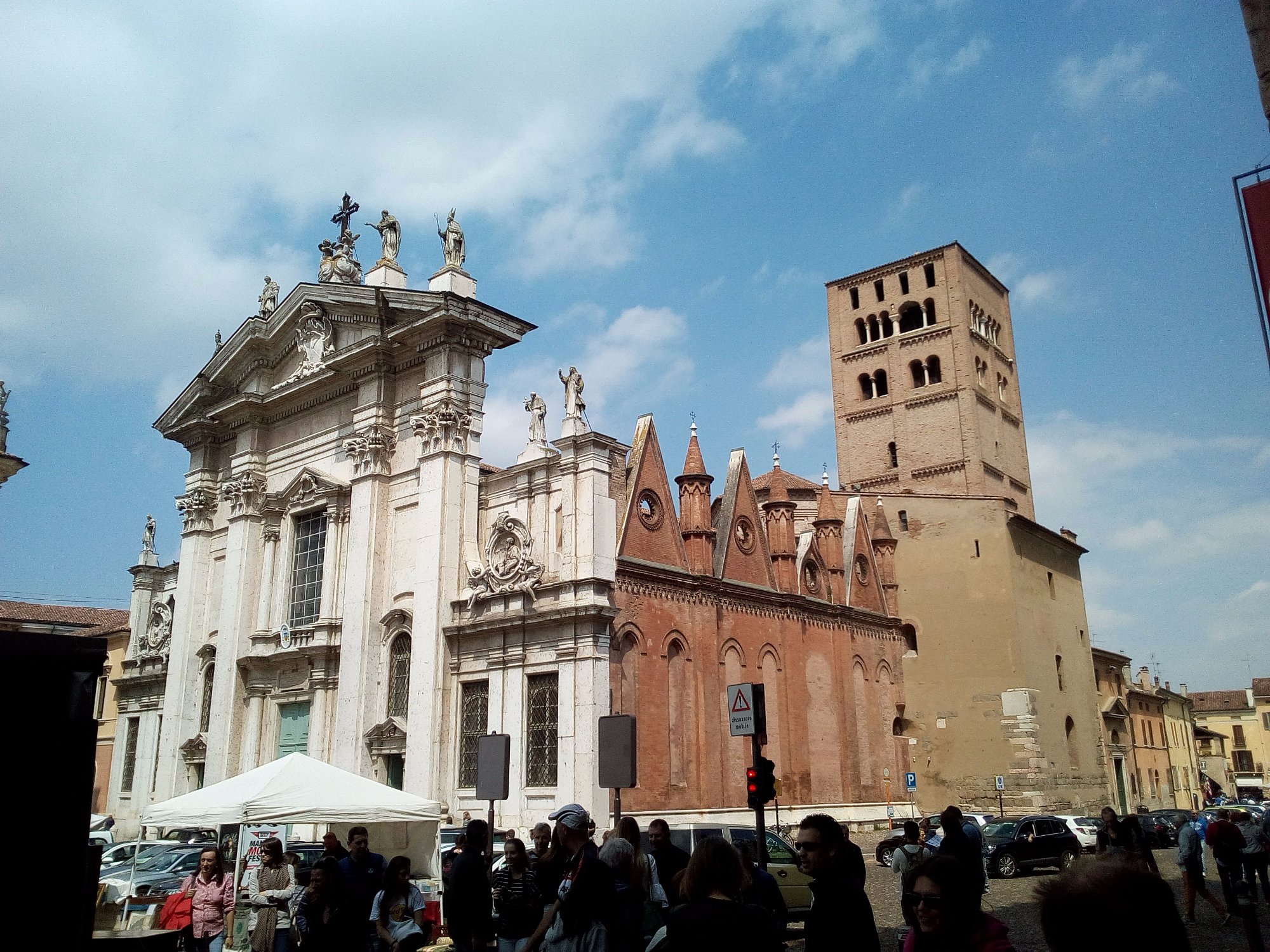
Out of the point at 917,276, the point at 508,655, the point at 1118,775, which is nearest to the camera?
the point at 508,655

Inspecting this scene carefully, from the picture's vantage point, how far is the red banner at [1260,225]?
949 centimetres

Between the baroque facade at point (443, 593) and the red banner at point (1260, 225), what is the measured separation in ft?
51.7

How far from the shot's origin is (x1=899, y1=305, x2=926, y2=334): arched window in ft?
180

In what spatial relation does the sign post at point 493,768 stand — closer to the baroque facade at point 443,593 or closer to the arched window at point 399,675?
the baroque facade at point 443,593

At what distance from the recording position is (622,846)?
6859mm

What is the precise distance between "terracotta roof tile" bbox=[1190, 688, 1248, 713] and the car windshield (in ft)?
258

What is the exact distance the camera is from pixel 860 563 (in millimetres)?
38031

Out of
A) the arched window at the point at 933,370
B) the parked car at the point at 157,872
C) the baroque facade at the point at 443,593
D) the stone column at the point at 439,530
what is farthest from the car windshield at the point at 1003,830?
the arched window at the point at 933,370

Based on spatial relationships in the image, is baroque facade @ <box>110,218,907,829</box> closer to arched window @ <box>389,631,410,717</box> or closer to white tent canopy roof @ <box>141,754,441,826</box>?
arched window @ <box>389,631,410,717</box>

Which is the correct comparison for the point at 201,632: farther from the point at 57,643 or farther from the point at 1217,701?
the point at 1217,701

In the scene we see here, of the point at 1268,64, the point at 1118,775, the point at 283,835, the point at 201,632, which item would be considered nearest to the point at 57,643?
the point at 1268,64

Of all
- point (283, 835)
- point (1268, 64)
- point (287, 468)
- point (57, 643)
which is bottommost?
point (283, 835)

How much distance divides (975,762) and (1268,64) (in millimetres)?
29527

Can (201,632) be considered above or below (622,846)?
above
